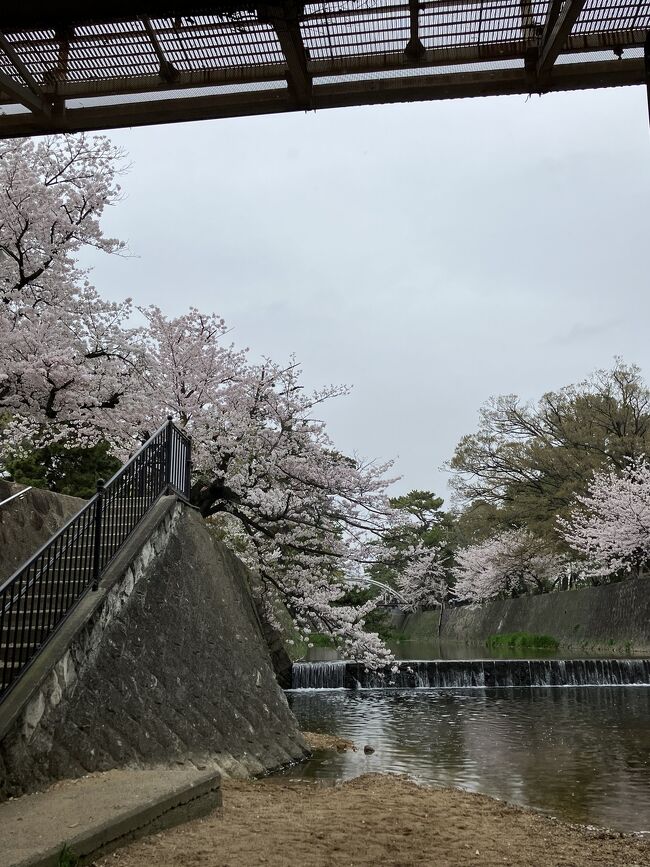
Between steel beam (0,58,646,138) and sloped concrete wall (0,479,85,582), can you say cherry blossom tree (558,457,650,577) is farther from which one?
steel beam (0,58,646,138)

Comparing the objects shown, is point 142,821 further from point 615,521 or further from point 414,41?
point 615,521

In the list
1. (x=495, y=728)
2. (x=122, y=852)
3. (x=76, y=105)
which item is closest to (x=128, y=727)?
(x=122, y=852)

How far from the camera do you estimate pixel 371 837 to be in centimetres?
526

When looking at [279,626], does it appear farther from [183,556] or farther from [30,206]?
[30,206]

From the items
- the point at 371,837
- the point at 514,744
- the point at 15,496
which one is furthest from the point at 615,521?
the point at 371,837

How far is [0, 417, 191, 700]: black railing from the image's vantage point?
655cm

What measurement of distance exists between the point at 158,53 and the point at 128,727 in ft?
19.1

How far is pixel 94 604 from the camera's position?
7145mm

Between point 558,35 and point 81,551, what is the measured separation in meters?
6.68

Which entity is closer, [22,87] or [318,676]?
[22,87]

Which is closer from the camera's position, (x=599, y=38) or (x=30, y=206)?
(x=599, y=38)

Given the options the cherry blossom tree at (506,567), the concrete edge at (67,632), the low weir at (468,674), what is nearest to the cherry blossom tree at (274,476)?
the concrete edge at (67,632)

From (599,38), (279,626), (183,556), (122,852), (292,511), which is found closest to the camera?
(599,38)

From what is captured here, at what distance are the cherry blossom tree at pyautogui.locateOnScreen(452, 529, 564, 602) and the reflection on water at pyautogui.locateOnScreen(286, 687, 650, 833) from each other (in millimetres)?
A: 16075
